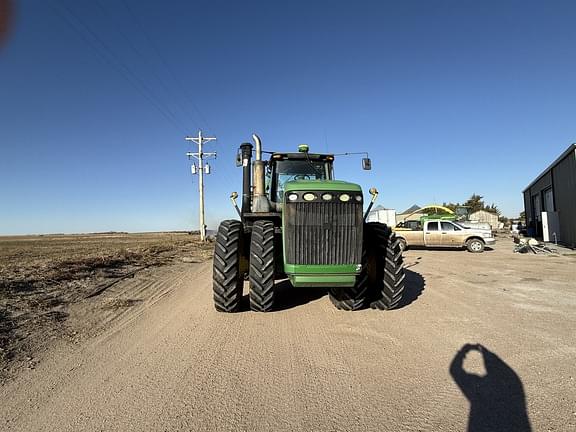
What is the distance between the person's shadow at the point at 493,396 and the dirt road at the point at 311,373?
0.6 inches

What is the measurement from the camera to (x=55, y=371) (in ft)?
12.2

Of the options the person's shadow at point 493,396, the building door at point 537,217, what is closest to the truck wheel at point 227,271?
the person's shadow at point 493,396

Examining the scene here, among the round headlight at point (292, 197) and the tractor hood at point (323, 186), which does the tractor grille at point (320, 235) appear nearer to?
the round headlight at point (292, 197)

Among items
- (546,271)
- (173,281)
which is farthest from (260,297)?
(546,271)

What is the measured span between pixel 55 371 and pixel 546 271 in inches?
477

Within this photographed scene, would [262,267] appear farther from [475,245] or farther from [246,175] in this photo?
[475,245]

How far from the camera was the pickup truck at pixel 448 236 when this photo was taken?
17609mm

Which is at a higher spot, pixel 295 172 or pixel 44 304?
pixel 295 172

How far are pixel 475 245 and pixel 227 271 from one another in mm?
15851

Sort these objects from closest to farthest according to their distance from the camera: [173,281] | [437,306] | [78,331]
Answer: [78,331] < [437,306] < [173,281]

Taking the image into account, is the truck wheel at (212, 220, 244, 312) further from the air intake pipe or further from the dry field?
the dry field

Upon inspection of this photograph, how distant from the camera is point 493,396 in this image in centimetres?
303

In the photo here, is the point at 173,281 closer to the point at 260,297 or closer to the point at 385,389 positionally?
the point at 260,297

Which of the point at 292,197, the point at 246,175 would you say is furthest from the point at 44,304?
the point at 292,197
